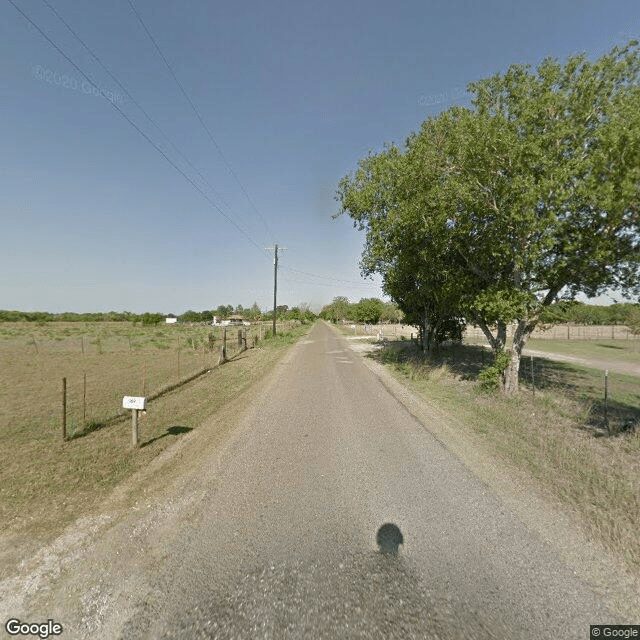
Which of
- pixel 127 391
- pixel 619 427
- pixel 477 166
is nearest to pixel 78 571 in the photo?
pixel 127 391

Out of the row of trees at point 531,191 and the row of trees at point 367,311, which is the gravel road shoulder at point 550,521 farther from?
the row of trees at point 367,311

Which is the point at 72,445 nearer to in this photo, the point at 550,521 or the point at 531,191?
the point at 550,521

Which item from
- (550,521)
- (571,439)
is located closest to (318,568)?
(550,521)

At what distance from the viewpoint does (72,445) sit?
5.98 metres

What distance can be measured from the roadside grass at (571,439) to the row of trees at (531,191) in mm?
1987

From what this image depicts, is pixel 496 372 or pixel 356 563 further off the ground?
pixel 496 372

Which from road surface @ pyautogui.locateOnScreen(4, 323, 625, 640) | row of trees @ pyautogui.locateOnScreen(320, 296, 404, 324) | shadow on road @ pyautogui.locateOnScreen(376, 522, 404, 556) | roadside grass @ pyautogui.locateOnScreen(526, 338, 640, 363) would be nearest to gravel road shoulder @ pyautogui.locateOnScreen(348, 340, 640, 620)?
road surface @ pyautogui.locateOnScreen(4, 323, 625, 640)

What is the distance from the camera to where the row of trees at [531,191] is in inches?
297

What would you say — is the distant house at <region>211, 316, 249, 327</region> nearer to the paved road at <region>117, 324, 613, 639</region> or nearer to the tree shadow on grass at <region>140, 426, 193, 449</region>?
the tree shadow on grass at <region>140, 426, 193, 449</region>

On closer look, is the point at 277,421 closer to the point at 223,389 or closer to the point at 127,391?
the point at 223,389

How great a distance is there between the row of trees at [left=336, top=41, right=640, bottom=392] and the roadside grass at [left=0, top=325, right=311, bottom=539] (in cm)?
949

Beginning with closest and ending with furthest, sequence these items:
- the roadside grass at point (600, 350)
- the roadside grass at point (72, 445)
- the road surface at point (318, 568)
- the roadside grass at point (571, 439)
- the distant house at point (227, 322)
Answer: the road surface at point (318, 568), the roadside grass at point (571, 439), the roadside grass at point (72, 445), the roadside grass at point (600, 350), the distant house at point (227, 322)

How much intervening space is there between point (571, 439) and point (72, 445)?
33.6 feet

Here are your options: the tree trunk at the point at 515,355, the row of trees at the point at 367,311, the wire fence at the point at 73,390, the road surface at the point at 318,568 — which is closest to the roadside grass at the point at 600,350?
the tree trunk at the point at 515,355
